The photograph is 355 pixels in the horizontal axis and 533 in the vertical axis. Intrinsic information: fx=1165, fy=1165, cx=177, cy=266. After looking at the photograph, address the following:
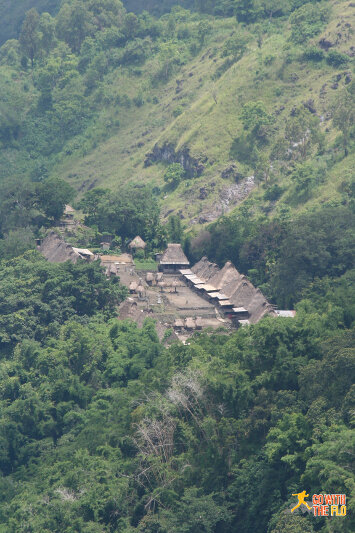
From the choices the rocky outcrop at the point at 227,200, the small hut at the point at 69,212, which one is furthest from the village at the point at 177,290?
the rocky outcrop at the point at 227,200

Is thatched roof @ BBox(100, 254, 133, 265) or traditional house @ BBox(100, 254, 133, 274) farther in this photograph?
thatched roof @ BBox(100, 254, 133, 265)

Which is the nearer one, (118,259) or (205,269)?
(205,269)

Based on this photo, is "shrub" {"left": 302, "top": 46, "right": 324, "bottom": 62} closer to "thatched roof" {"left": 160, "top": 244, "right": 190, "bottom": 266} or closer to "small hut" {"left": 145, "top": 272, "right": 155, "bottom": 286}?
"thatched roof" {"left": 160, "top": 244, "right": 190, "bottom": 266}

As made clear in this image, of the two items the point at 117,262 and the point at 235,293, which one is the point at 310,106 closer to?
the point at 117,262

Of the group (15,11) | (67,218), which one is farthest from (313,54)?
(15,11)

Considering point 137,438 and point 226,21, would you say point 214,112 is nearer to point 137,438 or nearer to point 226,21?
point 226,21

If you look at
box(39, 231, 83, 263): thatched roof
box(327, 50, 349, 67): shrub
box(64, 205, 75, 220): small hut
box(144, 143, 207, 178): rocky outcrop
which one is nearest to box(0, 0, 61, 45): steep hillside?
box(144, 143, 207, 178): rocky outcrop

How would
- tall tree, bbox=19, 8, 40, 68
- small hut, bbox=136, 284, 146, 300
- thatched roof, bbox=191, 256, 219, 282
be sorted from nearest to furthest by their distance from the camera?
small hut, bbox=136, 284, 146, 300 → thatched roof, bbox=191, 256, 219, 282 → tall tree, bbox=19, 8, 40, 68
